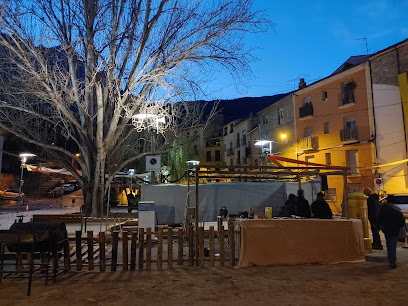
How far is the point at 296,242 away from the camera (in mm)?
7211

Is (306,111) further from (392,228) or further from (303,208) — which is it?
(392,228)

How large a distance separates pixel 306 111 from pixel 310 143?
3240 millimetres

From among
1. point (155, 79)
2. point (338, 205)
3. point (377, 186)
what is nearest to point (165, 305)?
point (155, 79)

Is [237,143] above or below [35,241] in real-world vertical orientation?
above

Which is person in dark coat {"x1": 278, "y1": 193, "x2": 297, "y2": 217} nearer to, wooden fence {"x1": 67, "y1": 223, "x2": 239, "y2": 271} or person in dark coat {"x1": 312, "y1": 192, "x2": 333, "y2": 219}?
person in dark coat {"x1": 312, "y1": 192, "x2": 333, "y2": 219}

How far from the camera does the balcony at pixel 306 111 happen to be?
3069 centimetres

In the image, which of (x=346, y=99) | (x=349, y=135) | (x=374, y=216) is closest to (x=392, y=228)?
(x=374, y=216)

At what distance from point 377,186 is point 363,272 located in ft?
63.8

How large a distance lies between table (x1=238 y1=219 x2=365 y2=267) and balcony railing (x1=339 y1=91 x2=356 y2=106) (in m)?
21.8

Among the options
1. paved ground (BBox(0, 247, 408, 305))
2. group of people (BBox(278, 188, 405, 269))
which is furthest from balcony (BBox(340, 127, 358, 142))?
paved ground (BBox(0, 247, 408, 305))

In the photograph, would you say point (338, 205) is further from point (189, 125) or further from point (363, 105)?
point (189, 125)

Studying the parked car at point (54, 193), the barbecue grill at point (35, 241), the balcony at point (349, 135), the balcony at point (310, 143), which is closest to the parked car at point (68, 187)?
the parked car at point (54, 193)

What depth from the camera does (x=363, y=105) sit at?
25.7m

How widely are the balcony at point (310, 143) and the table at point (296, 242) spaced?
2371 centimetres
